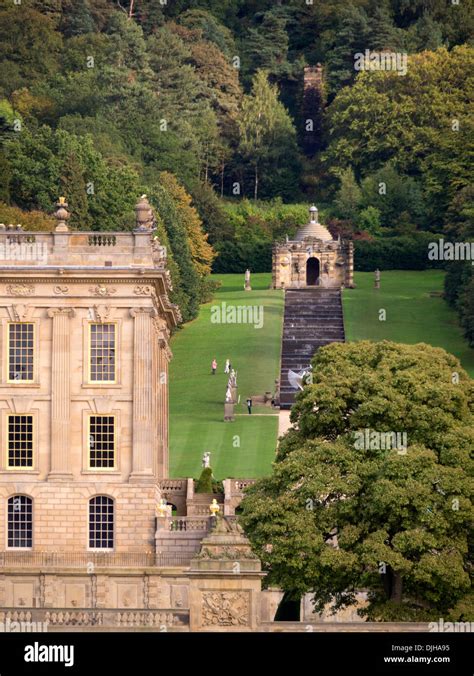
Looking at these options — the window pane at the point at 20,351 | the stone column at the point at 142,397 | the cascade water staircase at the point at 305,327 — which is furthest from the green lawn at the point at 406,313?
the window pane at the point at 20,351

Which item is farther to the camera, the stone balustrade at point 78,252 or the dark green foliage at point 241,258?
the dark green foliage at point 241,258

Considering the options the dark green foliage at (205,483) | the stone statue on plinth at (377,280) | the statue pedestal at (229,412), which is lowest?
the dark green foliage at (205,483)

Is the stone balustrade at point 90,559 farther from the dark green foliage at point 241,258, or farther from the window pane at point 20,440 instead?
the dark green foliage at point 241,258

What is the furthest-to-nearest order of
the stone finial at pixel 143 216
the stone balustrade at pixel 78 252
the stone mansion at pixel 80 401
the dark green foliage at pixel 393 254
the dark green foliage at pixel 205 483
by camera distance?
the dark green foliage at pixel 393 254 < the dark green foliage at pixel 205 483 < the stone finial at pixel 143 216 < the stone balustrade at pixel 78 252 < the stone mansion at pixel 80 401

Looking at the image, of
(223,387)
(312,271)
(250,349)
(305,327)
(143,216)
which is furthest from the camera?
(312,271)

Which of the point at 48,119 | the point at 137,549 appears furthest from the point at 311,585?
the point at 48,119

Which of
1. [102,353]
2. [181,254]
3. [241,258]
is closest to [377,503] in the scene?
[102,353]

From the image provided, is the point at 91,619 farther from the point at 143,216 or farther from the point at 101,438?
the point at 143,216

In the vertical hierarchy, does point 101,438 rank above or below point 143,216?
below
